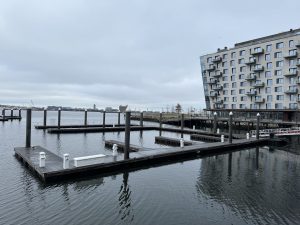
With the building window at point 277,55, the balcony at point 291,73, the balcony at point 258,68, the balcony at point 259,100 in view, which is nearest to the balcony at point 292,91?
the balcony at point 291,73

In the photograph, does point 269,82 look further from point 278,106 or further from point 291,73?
point 278,106

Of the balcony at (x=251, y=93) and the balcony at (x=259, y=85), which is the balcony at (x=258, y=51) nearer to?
the balcony at (x=259, y=85)

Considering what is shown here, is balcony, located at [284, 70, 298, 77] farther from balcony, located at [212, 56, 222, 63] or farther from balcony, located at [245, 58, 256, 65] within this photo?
balcony, located at [212, 56, 222, 63]

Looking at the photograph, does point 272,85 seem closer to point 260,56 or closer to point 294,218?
point 260,56

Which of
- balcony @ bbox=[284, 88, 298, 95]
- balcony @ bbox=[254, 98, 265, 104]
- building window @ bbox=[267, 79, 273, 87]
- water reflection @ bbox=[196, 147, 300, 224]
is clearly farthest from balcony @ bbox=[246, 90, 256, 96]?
water reflection @ bbox=[196, 147, 300, 224]

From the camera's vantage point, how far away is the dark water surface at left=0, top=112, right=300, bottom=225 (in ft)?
37.8

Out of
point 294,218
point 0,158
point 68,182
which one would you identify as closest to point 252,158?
point 294,218

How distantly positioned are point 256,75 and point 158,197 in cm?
6933

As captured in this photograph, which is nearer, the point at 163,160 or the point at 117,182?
the point at 117,182

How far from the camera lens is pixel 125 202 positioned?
1338 cm

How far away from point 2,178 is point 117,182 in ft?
23.9

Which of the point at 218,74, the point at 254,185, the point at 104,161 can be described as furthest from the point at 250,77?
the point at 104,161

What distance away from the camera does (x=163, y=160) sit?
23422 millimetres

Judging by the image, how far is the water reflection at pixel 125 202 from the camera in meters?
11.7
